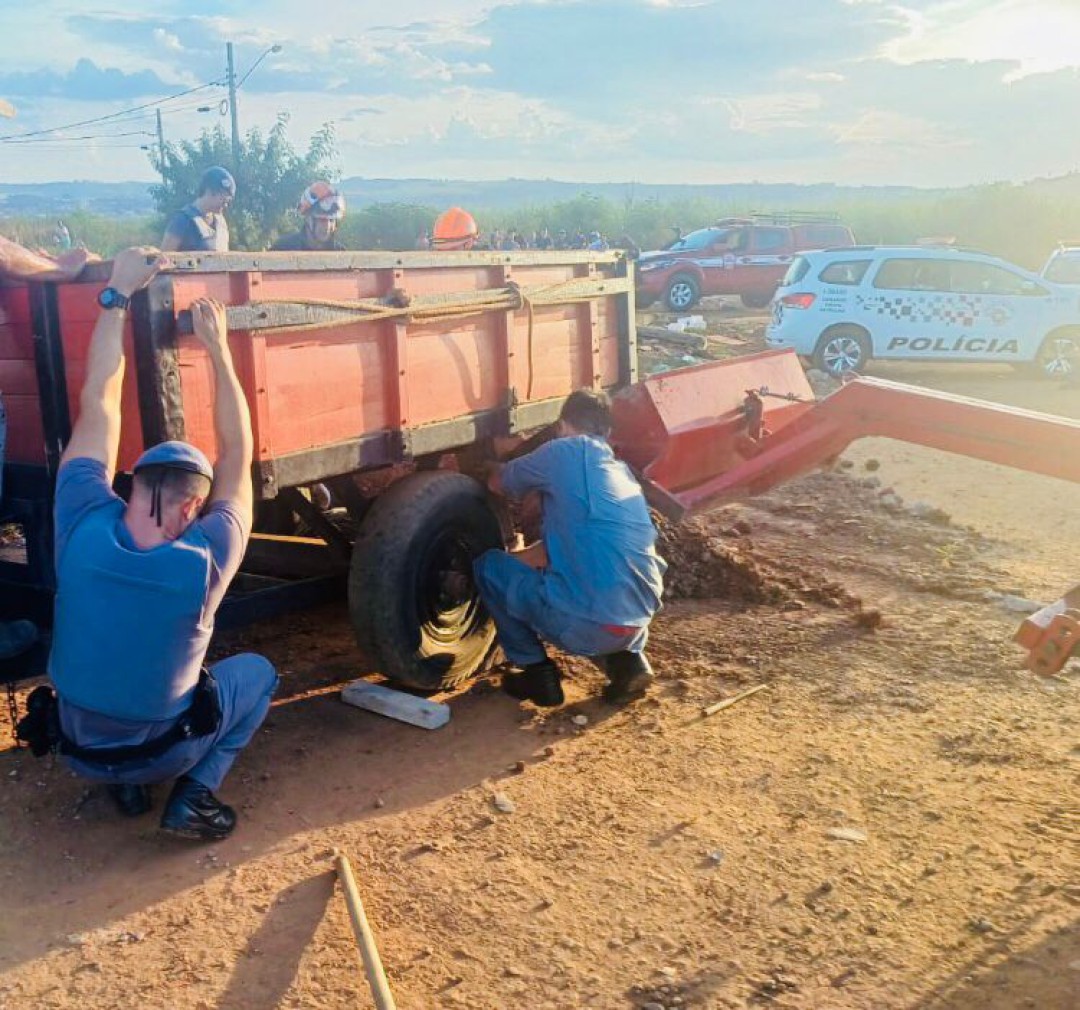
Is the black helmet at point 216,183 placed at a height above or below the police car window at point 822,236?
below

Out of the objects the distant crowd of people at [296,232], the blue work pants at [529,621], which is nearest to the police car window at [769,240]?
the distant crowd of people at [296,232]

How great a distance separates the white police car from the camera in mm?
14906

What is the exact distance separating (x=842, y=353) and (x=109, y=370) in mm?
12715

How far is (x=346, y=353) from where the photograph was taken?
4.40 meters

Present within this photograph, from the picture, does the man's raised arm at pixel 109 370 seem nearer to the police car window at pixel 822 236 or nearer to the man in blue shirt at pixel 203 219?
the man in blue shirt at pixel 203 219

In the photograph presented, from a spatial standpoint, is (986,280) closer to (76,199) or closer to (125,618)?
(125,618)

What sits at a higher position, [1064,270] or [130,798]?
[1064,270]

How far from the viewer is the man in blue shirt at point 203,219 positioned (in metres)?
6.61

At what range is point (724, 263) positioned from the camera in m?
23.3

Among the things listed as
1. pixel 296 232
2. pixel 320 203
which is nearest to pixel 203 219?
pixel 320 203

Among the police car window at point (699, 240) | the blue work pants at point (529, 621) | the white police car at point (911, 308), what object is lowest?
the blue work pants at point (529, 621)

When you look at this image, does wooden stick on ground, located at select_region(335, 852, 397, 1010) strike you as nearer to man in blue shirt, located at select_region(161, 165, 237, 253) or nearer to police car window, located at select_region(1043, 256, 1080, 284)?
man in blue shirt, located at select_region(161, 165, 237, 253)

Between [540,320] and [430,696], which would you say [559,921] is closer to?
[430,696]

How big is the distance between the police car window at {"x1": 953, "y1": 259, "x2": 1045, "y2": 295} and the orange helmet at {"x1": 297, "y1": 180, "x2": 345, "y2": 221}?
399 inches
